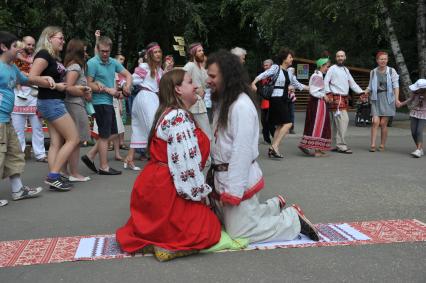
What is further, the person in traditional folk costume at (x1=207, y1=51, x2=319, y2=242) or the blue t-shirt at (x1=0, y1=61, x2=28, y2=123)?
the blue t-shirt at (x1=0, y1=61, x2=28, y2=123)

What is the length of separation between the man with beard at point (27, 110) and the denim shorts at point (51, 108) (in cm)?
227

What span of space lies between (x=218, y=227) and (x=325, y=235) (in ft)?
3.17

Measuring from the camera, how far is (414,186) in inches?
246

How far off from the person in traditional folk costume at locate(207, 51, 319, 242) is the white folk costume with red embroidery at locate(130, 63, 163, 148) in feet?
10.0

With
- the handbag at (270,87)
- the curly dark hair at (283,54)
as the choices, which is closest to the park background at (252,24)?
the curly dark hair at (283,54)

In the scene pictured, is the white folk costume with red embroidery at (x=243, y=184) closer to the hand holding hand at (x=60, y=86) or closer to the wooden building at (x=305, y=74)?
the hand holding hand at (x=60, y=86)

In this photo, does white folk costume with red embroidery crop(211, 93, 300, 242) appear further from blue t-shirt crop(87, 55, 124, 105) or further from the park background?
the park background

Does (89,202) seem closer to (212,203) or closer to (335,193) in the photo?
(212,203)

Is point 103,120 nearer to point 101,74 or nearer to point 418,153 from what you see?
point 101,74

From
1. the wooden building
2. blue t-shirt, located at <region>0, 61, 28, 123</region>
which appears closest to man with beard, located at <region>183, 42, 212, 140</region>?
blue t-shirt, located at <region>0, 61, 28, 123</region>

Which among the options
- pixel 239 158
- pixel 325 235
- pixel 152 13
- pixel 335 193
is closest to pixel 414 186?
pixel 335 193

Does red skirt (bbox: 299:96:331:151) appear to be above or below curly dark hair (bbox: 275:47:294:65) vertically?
below

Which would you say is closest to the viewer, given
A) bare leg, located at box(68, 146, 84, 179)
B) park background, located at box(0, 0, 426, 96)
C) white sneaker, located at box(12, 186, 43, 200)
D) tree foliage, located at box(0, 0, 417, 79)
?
white sneaker, located at box(12, 186, 43, 200)

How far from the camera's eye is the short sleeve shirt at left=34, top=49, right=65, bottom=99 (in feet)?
19.0
